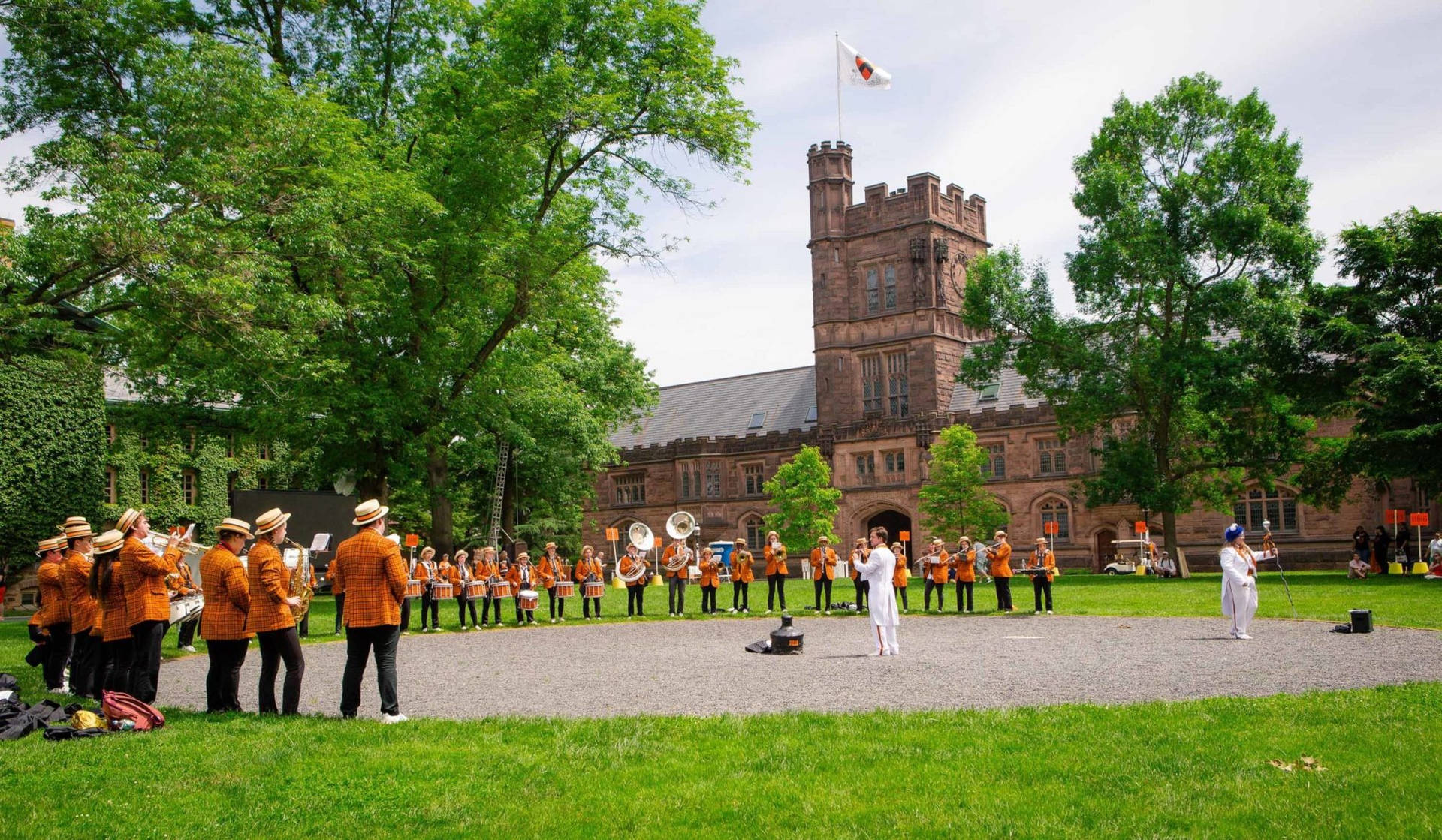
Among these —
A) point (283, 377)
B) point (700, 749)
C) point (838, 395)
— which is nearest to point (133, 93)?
point (283, 377)

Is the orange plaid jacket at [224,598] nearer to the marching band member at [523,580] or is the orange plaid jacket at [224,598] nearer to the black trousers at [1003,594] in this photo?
the marching band member at [523,580]

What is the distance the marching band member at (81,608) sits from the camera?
11.5 meters

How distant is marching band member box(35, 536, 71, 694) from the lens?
477 inches

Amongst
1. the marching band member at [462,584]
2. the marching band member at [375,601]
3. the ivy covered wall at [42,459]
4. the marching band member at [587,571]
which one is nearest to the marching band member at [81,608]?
the marching band member at [375,601]

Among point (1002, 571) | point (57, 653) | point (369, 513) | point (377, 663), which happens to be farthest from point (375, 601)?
point (1002, 571)

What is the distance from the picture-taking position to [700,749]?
313 inches

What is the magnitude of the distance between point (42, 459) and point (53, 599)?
102 feet

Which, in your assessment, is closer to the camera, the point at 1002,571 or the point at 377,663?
the point at 377,663

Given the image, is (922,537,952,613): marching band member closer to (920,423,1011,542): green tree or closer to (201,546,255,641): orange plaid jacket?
(201,546,255,641): orange plaid jacket

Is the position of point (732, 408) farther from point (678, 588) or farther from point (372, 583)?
point (372, 583)

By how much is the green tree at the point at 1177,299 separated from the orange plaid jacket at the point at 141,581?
106 feet

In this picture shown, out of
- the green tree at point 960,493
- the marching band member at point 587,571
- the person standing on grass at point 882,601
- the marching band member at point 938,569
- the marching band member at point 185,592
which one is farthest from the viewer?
the green tree at point 960,493

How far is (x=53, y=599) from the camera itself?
12164 millimetres

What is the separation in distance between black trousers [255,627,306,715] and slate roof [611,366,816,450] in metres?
53.9
